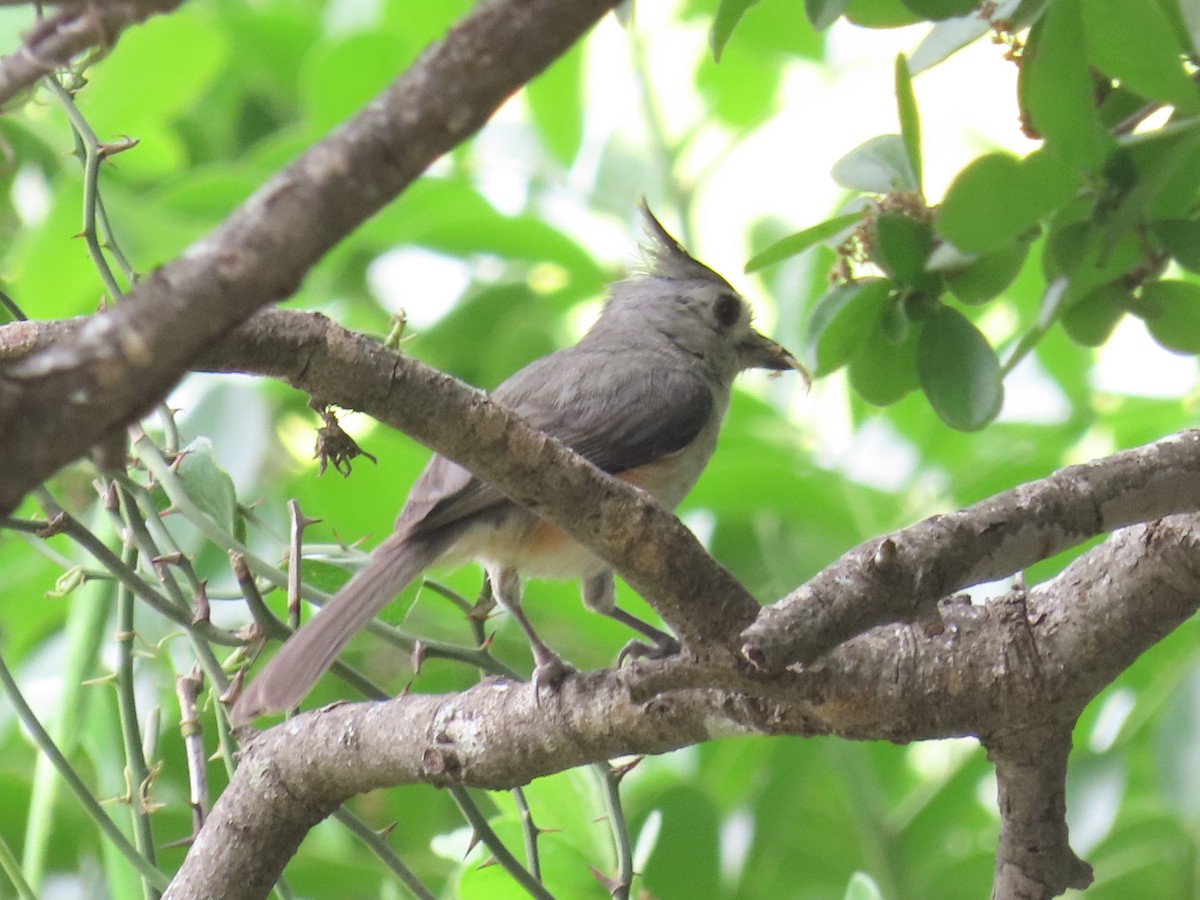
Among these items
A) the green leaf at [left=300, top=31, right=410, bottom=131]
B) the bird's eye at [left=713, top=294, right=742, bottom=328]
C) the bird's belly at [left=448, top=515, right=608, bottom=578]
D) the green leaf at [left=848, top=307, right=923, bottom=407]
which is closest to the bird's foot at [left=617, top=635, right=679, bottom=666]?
the bird's belly at [left=448, top=515, right=608, bottom=578]

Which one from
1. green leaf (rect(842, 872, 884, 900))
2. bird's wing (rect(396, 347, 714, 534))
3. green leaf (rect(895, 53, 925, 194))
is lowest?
green leaf (rect(842, 872, 884, 900))

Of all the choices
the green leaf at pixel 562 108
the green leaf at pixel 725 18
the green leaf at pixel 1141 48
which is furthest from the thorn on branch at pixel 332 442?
the green leaf at pixel 562 108

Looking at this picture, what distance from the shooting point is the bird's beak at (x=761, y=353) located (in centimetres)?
307

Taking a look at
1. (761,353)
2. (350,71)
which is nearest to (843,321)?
(761,353)

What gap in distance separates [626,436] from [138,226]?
125cm

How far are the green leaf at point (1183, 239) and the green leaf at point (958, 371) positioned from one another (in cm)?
22

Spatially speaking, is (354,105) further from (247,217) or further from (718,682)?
(247,217)

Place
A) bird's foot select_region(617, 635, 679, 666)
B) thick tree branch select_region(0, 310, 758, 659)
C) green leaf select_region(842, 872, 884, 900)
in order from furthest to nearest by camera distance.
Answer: bird's foot select_region(617, 635, 679, 666), green leaf select_region(842, 872, 884, 900), thick tree branch select_region(0, 310, 758, 659)

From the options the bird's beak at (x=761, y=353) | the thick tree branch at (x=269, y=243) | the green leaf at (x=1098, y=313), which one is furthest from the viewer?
the bird's beak at (x=761, y=353)

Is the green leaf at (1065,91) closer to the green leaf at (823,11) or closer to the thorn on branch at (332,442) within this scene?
the green leaf at (823,11)

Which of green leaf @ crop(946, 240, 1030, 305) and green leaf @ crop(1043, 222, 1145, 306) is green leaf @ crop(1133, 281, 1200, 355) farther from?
green leaf @ crop(946, 240, 1030, 305)

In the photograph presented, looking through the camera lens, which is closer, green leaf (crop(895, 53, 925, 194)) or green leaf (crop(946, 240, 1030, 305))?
green leaf (crop(895, 53, 925, 194))

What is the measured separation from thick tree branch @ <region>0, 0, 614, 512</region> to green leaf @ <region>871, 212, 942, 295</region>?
80 centimetres

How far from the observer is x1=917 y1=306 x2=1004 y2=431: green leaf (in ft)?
5.04
